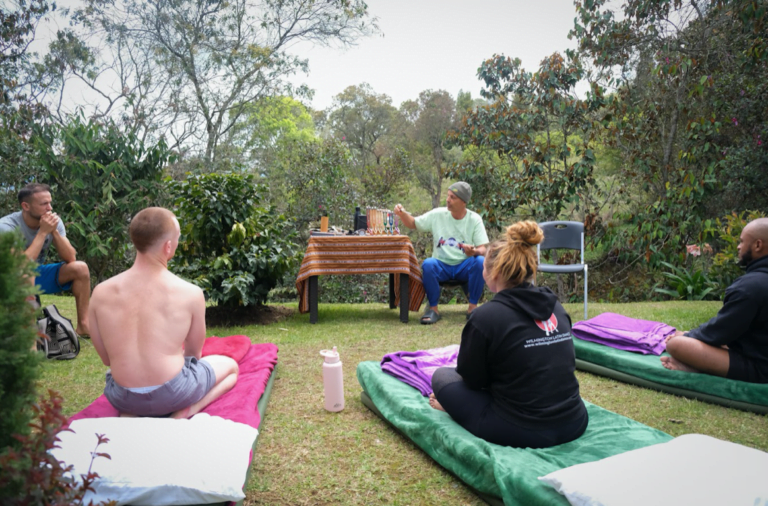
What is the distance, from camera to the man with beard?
3.99 meters

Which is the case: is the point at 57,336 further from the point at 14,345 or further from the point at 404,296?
the point at 14,345

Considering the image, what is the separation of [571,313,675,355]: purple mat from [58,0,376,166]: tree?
11808mm

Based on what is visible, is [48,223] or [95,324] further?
[48,223]

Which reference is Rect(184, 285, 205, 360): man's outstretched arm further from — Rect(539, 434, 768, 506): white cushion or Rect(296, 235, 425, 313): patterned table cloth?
Rect(296, 235, 425, 313): patterned table cloth

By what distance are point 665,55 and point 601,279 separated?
379cm

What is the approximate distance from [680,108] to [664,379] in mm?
6255

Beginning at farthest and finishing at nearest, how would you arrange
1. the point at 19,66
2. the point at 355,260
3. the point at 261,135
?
the point at 261,135
the point at 19,66
the point at 355,260

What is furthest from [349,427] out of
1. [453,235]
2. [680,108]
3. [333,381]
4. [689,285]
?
[680,108]

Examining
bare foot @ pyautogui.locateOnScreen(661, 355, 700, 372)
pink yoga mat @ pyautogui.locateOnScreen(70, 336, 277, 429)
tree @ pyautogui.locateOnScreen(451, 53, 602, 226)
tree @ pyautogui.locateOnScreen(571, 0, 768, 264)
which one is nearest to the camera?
pink yoga mat @ pyautogui.locateOnScreen(70, 336, 277, 429)

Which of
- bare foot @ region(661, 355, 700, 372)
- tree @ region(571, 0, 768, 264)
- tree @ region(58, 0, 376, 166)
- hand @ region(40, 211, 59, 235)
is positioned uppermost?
tree @ region(58, 0, 376, 166)

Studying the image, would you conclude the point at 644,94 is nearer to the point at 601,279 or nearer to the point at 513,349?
the point at 601,279

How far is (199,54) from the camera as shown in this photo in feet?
43.8

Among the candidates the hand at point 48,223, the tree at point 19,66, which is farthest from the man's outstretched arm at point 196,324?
the tree at point 19,66

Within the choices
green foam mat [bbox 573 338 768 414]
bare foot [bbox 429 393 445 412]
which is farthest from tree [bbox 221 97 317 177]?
bare foot [bbox 429 393 445 412]
